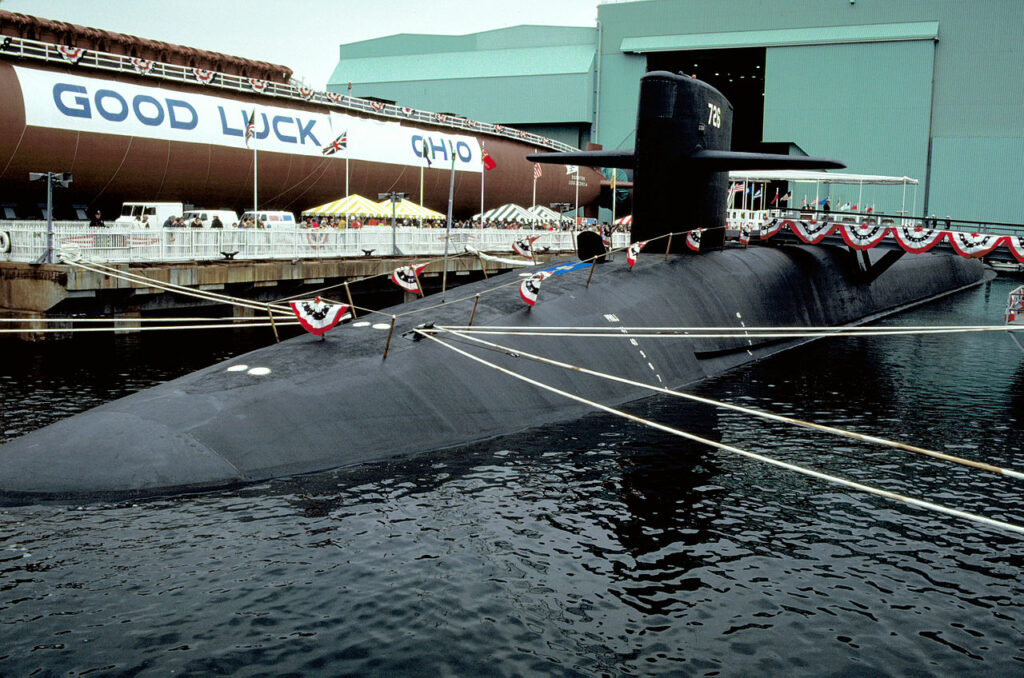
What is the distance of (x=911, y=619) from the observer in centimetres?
902

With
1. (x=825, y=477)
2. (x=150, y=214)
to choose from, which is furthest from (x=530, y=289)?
(x=150, y=214)

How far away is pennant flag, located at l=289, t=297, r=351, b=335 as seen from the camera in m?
13.7

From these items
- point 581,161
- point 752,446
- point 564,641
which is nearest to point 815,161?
point 581,161

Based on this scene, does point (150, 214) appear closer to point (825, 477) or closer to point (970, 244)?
point (970, 244)

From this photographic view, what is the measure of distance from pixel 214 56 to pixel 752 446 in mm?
41541

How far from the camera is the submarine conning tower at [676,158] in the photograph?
21312mm

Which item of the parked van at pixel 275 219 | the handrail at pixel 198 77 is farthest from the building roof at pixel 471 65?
the parked van at pixel 275 219

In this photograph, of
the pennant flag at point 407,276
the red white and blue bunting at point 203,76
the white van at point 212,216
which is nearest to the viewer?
the pennant flag at point 407,276

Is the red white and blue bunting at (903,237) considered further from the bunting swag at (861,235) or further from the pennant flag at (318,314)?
the pennant flag at (318,314)

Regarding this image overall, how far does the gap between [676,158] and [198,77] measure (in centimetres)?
2817

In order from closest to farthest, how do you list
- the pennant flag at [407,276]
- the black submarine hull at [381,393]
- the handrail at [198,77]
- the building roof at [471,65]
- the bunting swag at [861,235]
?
the black submarine hull at [381,393], the pennant flag at [407,276], the bunting swag at [861,235], the handrail at [198,77], the building roof at [471,65]

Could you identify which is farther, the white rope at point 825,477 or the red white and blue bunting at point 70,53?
the red white and blue bunting at point 70,53

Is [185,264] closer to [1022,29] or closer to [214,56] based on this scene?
[214,56]

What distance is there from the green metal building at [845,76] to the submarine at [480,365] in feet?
116
